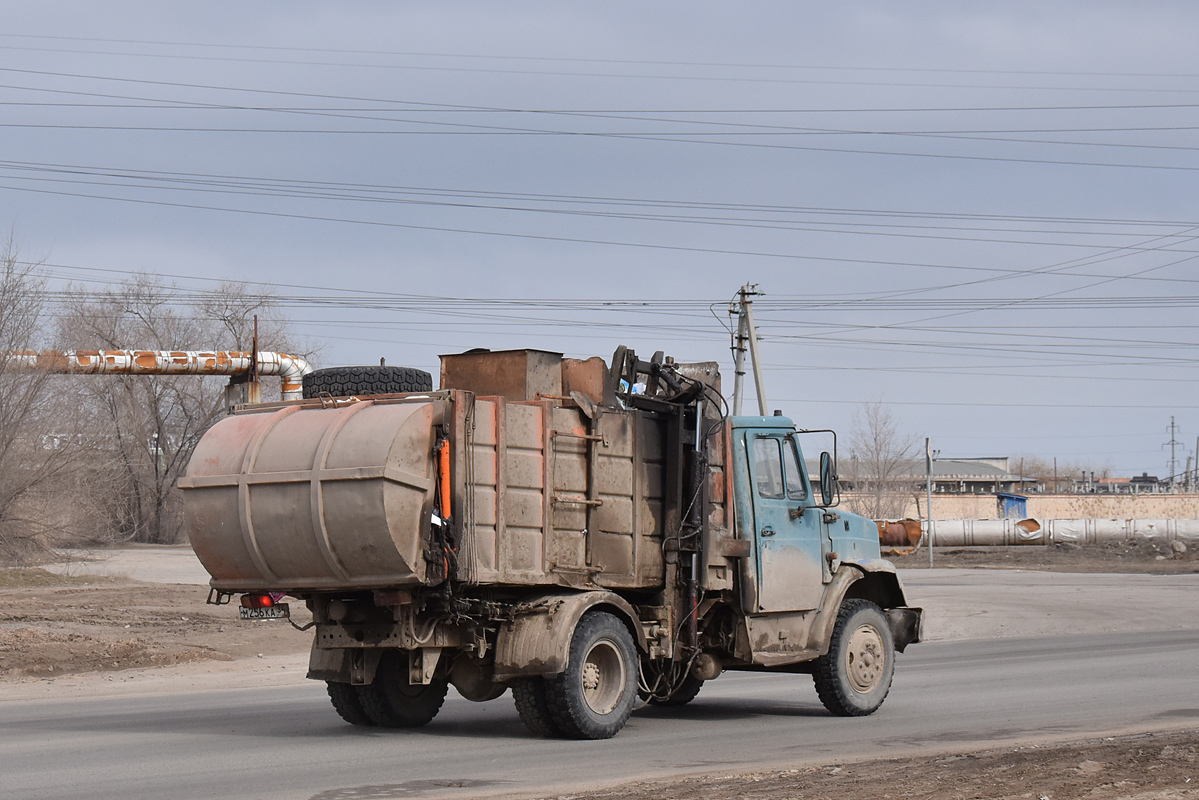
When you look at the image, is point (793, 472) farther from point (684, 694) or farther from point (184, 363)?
point (184, 363)

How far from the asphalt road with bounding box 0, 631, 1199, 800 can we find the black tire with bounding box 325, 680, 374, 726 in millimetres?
156

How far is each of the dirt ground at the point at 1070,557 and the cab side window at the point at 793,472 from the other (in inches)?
1423

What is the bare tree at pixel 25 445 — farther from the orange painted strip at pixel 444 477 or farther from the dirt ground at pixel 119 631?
the orange painted strip at pixel 444 477

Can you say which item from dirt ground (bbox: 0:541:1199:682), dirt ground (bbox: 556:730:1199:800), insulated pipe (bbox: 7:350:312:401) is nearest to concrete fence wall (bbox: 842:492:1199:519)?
insulated pipe (bbox: 7:350:312:401)

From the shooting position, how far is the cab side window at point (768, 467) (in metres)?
12.3

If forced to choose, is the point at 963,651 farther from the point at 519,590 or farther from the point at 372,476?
the point at 372,476

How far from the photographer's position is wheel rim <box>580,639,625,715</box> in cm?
1089

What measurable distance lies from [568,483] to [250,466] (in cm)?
248

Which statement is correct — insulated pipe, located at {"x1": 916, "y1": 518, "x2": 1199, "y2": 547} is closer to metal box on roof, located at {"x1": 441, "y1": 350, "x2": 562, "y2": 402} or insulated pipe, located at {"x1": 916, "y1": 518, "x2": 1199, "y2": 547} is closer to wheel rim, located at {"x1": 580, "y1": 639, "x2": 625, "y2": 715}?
wheel rim, located at {"x1": 580, "y1": 639, "x2": 625, "y2": 715}

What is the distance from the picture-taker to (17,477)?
37.1 meters

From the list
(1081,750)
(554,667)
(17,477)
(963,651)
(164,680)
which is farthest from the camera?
(17,477)

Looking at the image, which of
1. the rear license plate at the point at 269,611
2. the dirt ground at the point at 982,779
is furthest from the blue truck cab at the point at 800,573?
the rear license plate at the point at 269,611

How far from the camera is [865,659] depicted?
42.2 feet

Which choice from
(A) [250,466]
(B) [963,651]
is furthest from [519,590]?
(B) [963,651]
